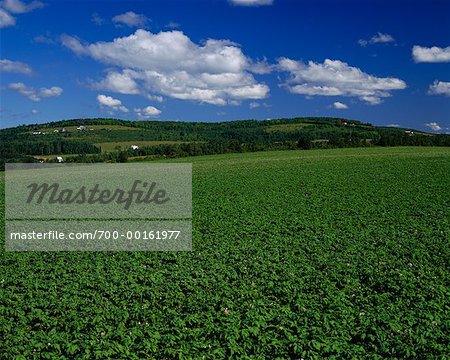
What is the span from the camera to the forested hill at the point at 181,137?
262 ft

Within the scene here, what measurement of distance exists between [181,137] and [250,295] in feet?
349

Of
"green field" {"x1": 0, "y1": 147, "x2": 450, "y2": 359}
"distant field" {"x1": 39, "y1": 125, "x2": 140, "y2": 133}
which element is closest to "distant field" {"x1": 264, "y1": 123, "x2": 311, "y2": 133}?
"distant field" {"x1": 39, "y1": 125, "x2": 140, "y2": 133}

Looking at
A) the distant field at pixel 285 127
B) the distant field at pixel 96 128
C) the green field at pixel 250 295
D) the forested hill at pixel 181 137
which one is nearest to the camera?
the green field at pixel 250 295

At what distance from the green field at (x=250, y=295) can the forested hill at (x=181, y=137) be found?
58430 mm

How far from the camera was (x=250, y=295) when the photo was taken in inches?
441

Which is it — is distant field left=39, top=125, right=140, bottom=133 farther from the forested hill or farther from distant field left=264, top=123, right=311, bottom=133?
distant field left=264, top=123, right=311, bottom=133

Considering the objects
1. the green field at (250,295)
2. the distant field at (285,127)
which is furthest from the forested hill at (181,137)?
the green field at (250,295)

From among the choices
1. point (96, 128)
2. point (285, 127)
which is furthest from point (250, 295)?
point (285, 127)

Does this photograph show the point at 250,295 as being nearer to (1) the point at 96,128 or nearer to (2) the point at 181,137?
(2) the point at 181,137

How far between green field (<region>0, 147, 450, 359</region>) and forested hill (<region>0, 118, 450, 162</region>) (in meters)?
58.4

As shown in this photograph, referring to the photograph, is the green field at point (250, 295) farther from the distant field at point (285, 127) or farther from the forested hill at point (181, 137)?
the distant field at point (285, 127)

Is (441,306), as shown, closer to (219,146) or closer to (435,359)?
(435,359)

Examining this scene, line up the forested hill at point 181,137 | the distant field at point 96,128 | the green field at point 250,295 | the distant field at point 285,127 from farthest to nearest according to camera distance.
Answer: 1. the distant field at point 285,127
2. the distant field at point 96,128
3. the forested hill at point 181,137
4. the green field at point 250,295

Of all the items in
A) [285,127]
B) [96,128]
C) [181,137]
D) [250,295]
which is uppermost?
[285,127]
